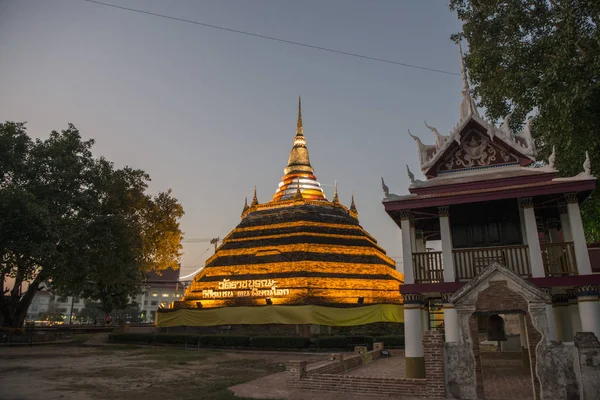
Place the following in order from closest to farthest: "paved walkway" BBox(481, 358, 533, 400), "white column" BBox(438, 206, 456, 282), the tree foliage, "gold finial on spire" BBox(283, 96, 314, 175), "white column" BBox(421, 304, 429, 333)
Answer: "paved walkway" BBox(481, 358, 533, 400)
"white column" BBox(438, 206, 456, 282)
"white column" BBox(421, 304, 429, 333)
the tree foliage
"gold finial on spire" BBox(283, 96, 314, 175)

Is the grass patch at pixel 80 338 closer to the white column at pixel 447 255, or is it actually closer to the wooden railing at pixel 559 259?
the white column at pixel 447 255

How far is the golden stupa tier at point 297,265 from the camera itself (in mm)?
33531

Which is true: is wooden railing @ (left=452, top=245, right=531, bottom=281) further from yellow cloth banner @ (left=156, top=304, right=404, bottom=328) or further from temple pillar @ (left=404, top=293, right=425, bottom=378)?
yellow cloth banner @ (left=156, top=304, right=404, bottom=328)

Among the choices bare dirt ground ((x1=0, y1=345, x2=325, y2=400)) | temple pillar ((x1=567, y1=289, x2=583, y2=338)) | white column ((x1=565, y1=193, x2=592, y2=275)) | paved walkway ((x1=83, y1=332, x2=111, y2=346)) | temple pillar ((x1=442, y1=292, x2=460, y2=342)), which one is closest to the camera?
bare dirt ground ((x1=0, y1=345, x2=325, y2=400))

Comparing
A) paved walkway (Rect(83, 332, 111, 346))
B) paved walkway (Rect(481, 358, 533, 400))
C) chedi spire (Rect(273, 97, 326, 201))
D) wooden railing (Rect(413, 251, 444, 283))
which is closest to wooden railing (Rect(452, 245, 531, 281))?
wooden railing (Rect(413, 251, 444, 283))

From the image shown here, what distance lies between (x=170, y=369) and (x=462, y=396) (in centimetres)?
1150

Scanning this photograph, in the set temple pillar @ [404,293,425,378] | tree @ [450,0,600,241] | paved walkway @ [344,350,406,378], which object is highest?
tree @ [450,0,600,241]

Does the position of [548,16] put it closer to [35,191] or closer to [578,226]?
[578,226]

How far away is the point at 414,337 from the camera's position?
510 inches

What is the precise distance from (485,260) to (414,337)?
340cm

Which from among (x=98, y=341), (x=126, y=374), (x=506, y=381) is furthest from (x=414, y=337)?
(x=98, y=341)

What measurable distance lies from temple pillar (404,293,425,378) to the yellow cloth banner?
56.3 ft

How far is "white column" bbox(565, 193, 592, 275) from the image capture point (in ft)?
40.1

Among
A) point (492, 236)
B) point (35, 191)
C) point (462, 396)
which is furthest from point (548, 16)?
point (35, 191)
